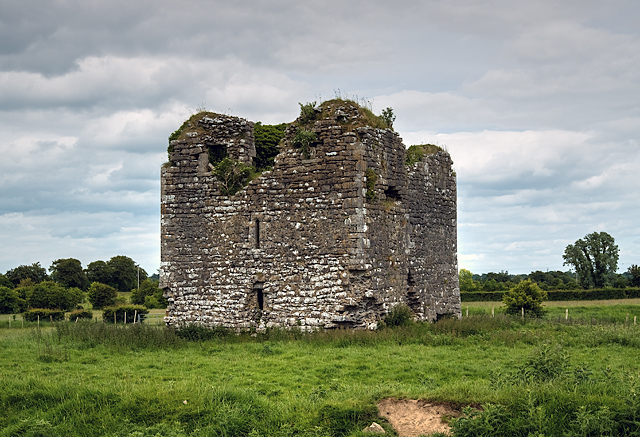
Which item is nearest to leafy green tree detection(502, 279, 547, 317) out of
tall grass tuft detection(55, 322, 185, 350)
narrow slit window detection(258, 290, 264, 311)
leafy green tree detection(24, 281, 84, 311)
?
narrow slit window detection(258, 290, 264, 311)

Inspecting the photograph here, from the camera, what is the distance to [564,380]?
9.36 metres

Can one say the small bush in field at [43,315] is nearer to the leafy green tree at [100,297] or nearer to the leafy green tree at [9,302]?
the leafy green tree at [9,302]

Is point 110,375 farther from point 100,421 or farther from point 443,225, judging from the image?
point 443,225

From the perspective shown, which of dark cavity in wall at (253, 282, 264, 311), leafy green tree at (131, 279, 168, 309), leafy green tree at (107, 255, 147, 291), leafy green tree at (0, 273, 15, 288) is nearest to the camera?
dark cavity in wall at (253, 282, 264, 311)

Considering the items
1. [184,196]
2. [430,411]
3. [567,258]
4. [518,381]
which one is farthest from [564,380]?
[567,258]

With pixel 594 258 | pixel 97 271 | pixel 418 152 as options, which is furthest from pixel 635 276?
pixel 97 271

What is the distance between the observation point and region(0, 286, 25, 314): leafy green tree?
37.8 m

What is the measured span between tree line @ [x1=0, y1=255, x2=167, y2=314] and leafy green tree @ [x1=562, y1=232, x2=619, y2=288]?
1428 inches

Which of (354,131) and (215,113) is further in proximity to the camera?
(215,113)

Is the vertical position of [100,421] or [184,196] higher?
[184,196]

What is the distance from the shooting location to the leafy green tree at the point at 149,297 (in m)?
40.3

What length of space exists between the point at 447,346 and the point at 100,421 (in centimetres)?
901

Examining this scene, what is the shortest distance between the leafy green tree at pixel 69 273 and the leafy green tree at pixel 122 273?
265cm

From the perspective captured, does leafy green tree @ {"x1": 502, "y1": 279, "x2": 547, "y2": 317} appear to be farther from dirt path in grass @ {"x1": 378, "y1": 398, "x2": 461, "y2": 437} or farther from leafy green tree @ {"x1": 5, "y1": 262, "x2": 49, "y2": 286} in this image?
leafy green tree @ {"x1": 5, "y1": 262, "x2": 49, "y2": 286}
